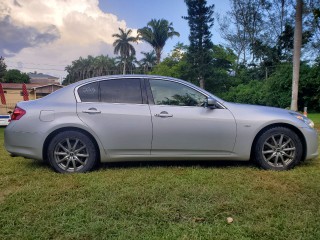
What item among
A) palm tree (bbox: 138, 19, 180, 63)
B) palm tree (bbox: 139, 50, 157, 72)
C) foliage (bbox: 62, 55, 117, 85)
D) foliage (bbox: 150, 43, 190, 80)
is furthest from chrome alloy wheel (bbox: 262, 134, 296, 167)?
foliage (bbox: 62, 55, 117, 85)

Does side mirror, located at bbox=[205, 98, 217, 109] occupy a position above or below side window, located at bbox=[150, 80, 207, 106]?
below

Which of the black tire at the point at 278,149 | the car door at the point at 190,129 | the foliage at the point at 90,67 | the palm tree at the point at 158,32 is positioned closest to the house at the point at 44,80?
the foliage at the point at 90,67

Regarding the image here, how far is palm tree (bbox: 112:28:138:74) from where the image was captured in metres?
64.8

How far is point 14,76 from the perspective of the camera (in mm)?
68125

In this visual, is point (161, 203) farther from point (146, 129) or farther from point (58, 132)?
point (58, 132)

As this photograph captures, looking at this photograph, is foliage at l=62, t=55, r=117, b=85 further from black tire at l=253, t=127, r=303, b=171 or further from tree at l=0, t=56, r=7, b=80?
black tire at l=253, t=127, r=303, b=171

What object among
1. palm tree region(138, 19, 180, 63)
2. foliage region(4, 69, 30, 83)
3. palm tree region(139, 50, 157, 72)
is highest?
palm tree region(138, 19, 180, 63)

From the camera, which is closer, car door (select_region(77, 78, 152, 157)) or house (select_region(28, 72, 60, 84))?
car door (select_region(77, 78, 152, 157))

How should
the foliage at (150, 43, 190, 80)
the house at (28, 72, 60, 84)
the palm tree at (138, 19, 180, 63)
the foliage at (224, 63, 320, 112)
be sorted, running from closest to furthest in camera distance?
the foliage at (224, 63, 320, 112) < the foliage at (150, 43, 190, 80) < the palm tree at (138, 19, 180, 63) < the house at (28, 72, 60, 84)

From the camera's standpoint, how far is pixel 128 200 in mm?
3506

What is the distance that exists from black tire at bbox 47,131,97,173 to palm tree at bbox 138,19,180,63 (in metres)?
49.7

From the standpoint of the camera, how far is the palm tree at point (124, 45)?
213 ft

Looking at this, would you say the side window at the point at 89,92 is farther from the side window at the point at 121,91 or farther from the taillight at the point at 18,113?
the taillight at the point at 18,113

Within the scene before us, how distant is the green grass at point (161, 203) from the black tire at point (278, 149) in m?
0.18
